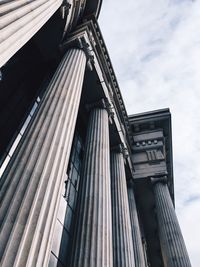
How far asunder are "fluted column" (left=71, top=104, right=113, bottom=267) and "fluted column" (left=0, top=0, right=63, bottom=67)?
787 centimetres

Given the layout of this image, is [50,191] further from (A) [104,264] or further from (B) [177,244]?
(B) [177,244]

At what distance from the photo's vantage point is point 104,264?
9.70 meters

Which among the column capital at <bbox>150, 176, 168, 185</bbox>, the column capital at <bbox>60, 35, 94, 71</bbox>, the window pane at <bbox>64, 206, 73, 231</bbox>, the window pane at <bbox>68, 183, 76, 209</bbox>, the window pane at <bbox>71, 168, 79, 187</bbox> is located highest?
the column capital at <bbox>60, 35, 94, 71</bbox>

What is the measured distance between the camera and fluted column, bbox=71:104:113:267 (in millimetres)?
9953

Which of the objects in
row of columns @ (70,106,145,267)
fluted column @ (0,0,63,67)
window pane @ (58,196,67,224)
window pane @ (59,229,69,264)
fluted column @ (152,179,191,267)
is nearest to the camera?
fluted column @ (0,0,63,67)

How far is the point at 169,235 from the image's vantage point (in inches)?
787

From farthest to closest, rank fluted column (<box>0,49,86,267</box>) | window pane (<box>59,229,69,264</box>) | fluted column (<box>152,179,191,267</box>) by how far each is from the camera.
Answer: fluted column (<box>152,179,191,267</box>)
window pane (<box>59,229,69,264</box>)
fluted column (<box>0,49,86,267</box>)

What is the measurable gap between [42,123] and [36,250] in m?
4.66

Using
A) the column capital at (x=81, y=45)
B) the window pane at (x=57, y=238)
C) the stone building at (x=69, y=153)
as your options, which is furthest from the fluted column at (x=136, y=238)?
the column capital at (x=81, y=45)

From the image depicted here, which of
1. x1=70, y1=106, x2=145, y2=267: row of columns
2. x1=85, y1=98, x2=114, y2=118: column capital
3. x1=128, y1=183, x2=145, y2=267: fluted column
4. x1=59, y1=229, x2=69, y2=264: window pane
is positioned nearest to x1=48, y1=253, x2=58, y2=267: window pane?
x1=59, y1=229, x2=69, y2=264: window pane

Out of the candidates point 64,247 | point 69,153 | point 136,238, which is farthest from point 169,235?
point 69,153

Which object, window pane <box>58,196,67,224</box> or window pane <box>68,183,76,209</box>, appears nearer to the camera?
window pane <box>58,196,67,224</box>

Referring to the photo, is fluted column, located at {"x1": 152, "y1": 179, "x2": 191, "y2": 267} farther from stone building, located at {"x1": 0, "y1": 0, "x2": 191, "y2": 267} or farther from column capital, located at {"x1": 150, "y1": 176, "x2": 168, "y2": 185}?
column capital, located at {"x1": 150, "y1": 176, "x2": 168, "y2": 185}

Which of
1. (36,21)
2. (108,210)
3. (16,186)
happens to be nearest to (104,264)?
(108,210)
